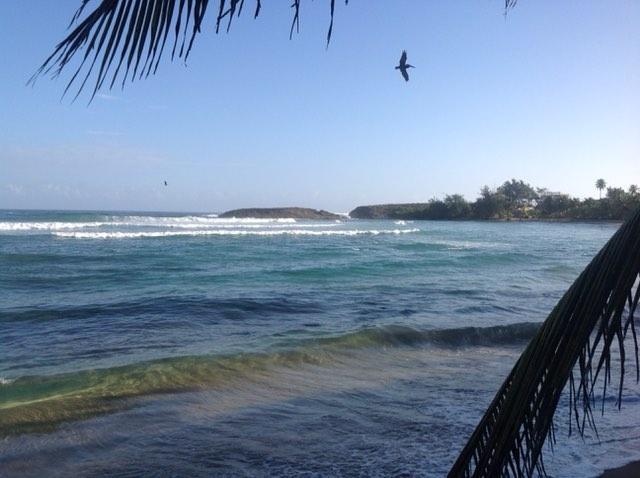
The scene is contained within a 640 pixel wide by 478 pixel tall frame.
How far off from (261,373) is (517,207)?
282 feet

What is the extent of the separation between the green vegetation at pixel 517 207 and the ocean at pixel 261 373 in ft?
191

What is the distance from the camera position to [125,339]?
9555mm

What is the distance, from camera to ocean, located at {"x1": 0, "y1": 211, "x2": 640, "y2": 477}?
5.01 meters

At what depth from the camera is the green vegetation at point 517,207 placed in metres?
71.2

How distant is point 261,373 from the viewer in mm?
7602

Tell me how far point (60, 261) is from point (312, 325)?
13422mm

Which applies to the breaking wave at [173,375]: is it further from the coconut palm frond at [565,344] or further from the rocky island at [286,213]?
the rocky island at [286,213]

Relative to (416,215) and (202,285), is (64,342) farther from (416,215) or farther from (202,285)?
(416,215)

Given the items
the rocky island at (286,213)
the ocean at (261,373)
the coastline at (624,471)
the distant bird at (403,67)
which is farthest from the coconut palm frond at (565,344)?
the rocky island at (286,213)

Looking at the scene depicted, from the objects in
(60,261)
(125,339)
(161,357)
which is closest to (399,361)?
(161,357)

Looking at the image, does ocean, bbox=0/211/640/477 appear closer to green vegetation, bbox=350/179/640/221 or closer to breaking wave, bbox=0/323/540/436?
breaking wave, bbox=0/323/540/436

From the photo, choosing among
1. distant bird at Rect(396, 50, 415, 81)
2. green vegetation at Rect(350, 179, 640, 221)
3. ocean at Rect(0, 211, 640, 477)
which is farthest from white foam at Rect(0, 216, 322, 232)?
distant bird at Rect(396, 50, 415, 81)

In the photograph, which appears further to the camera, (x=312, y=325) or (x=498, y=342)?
(x=312, y=325)

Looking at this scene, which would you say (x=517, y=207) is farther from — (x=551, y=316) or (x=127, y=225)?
(x=551, y=316)
